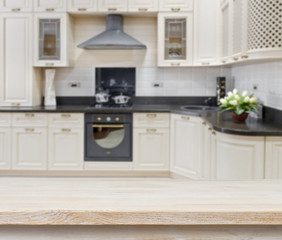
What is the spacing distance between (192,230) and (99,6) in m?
4.26

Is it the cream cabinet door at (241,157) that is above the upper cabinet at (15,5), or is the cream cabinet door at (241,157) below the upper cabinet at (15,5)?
below

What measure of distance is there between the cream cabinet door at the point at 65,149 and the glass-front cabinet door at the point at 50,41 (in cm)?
85

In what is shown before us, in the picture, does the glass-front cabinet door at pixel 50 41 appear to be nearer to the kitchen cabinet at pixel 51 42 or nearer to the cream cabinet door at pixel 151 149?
the kitchen cabinet at pixel 51 42

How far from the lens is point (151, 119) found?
496 cm

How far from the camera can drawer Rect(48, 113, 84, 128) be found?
4.96 metres

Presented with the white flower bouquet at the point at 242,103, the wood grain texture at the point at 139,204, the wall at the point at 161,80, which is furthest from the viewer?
the wall at the point at 161,80

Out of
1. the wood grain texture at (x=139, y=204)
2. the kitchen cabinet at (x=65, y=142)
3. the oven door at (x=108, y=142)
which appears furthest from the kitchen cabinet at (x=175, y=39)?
the wood grain texture at (x=139, y=204)

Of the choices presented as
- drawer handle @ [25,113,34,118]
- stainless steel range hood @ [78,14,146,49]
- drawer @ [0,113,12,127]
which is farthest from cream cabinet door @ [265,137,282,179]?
drawer @ [0,113,12,127]

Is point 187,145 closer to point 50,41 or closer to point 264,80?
point 264,80

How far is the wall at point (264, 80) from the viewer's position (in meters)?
3.80

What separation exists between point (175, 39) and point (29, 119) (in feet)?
6.56

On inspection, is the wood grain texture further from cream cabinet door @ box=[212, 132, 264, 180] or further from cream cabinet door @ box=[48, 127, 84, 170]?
cream cabinet door @ box=[48, 127, 84, 170]

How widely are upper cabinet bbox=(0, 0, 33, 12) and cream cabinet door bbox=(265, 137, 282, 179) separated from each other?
338 cm

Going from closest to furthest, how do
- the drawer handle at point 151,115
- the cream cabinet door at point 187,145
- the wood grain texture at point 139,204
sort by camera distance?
the wood grain texture at point 139,204 → the cream cabinet door at point 187,145 → the drawer handle at point 151,115
